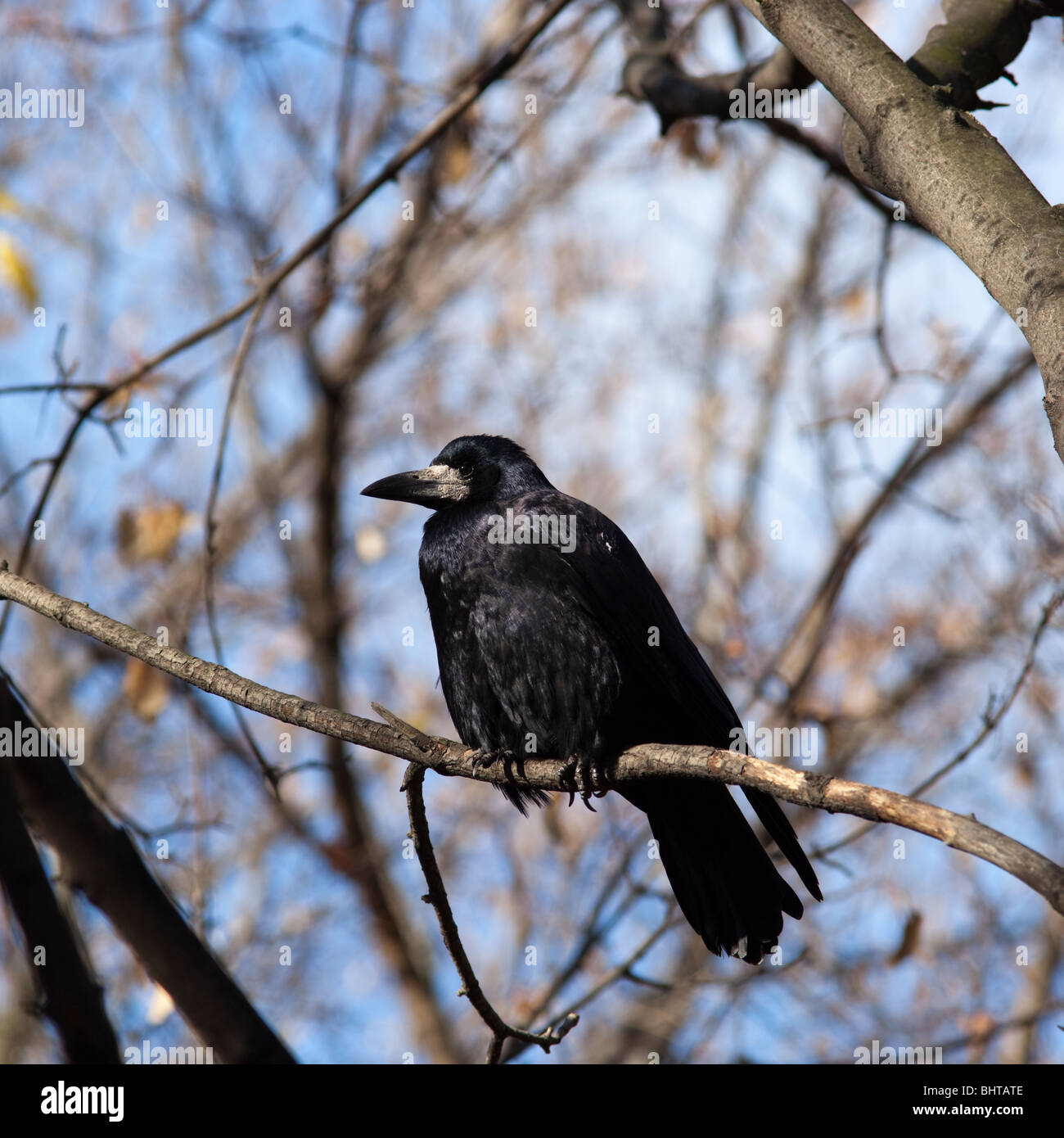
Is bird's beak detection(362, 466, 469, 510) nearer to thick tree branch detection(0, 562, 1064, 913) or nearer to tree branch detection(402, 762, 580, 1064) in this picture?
thick tree branch detection(0, 562, 1064, 913)

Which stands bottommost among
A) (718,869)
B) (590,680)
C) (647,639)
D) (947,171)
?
(718,869)

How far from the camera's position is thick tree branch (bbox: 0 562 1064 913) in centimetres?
192

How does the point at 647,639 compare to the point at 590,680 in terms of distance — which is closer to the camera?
the point at 590,680

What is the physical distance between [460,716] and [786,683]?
2190 millimetres

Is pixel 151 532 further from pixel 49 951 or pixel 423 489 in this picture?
pixel 49 951

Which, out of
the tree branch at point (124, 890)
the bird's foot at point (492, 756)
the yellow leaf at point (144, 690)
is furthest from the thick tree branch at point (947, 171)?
the yellow leaf at point (144, 690)

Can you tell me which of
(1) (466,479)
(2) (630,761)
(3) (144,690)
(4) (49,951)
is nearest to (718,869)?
(2) (630,761)

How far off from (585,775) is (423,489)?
1.37m

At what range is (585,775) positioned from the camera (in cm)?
358

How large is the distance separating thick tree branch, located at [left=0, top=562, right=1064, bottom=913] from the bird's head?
3.95 feet

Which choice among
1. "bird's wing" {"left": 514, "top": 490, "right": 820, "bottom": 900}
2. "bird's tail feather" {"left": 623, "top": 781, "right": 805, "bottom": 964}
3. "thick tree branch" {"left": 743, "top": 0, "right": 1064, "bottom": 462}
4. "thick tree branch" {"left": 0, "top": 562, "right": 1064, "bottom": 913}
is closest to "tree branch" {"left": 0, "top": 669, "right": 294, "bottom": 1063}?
"thick tree branch" {"left": 0, "top": 562, "right": 1064, "bottom": 913}

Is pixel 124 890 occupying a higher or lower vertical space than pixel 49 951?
higher
